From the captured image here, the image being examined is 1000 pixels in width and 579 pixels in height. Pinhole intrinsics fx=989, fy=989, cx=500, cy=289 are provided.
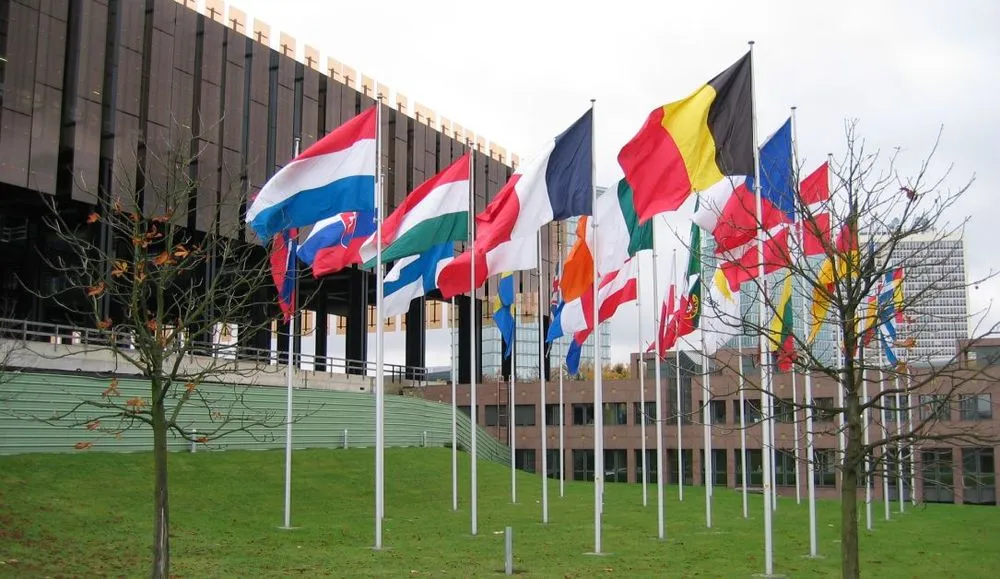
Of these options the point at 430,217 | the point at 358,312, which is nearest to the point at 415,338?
the point at 358,312

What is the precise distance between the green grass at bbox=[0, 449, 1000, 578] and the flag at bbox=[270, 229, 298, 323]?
6.48 meters

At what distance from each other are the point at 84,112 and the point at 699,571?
34243 millimetres

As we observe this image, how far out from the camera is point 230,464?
3606cm

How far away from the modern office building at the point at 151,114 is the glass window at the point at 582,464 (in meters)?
19.9

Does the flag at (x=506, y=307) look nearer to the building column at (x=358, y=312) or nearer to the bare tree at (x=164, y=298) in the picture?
the bare tree at (x=164, y=298)

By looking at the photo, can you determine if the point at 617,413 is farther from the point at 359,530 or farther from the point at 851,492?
the point at 851,492

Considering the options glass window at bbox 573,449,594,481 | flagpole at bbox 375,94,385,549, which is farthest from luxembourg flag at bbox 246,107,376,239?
glass window at bbox 573,449,594,481

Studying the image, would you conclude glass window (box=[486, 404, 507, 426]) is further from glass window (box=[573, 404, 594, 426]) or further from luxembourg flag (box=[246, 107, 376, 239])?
luxembourg flag (box=[246, 107, 376, 239])

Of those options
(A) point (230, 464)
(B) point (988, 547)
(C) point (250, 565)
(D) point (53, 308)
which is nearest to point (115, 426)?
(A) point (230, 464)

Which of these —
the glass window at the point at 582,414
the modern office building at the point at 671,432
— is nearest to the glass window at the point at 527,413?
the modern office building at the point at 671,432

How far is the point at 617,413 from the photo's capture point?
72.1 meters

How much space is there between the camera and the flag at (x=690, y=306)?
1168 inches

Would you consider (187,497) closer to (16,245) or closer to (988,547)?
(988,547)

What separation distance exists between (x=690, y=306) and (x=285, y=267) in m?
12.4
